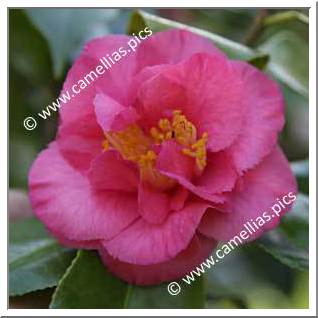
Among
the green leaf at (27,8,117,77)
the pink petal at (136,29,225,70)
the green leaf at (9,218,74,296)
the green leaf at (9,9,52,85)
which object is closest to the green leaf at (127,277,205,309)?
the green leaf at (9,218,74,296)

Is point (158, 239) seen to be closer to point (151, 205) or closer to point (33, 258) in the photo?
point (151, 205)

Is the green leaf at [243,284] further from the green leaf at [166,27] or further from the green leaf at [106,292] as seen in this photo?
the green leaf at [166,27]

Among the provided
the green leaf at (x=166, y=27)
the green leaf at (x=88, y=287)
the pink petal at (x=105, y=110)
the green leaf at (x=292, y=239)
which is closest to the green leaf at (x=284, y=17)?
the green leaf at (x=166, y=27)

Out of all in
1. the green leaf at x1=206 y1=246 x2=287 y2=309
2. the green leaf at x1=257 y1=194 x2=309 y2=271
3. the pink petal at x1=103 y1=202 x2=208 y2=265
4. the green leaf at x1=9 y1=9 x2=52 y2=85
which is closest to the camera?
the pink petal at x1=103 y1=202 x2=208 y2=265

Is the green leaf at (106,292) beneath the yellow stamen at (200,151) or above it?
beneath

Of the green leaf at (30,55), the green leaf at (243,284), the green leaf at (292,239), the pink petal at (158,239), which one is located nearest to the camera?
the pink petal at (158,239)

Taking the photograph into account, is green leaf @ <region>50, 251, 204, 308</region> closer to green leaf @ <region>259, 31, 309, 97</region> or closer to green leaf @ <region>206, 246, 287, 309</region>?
green leaf @ <region>206, 246, 287, 309</region>

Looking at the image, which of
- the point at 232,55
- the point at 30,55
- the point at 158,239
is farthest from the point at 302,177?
the point at 30,55
